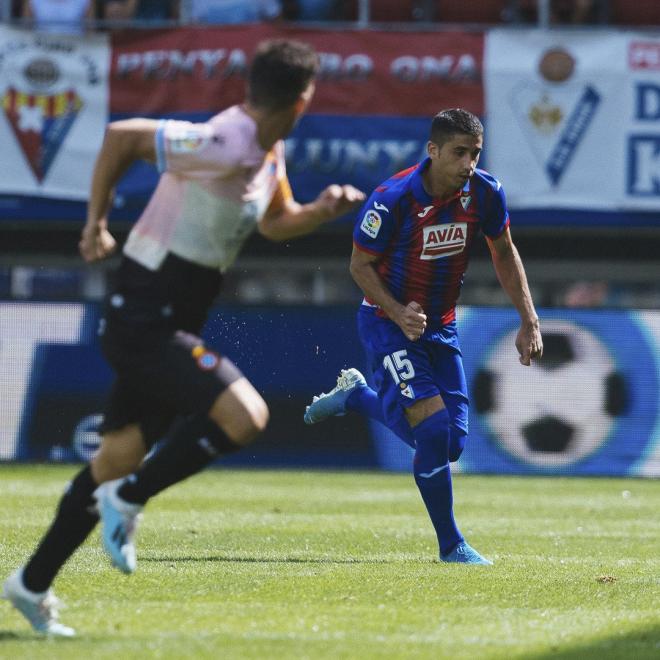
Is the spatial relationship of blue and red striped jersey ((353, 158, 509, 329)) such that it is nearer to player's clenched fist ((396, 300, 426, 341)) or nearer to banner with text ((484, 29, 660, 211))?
player's clenched fist ((396, 300, 426, 341))

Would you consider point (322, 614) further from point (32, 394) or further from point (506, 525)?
point (32, 394)

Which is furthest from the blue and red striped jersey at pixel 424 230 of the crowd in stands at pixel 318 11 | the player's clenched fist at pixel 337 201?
the crowd in stands at pixel 318 11

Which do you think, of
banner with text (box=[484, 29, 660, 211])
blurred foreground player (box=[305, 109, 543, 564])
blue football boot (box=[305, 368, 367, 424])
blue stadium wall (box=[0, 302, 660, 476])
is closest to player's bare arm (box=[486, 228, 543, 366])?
Result: blurred foreground player (box=[305, 109, 543, 564])

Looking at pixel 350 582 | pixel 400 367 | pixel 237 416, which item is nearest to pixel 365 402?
pixel 400 367

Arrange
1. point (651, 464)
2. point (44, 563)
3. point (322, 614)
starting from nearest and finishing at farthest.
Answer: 1. point (44, 563)
2. point (322, 614)
3. point (651, 464)

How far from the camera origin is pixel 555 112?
60.8 feet

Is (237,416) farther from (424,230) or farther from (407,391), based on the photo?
(424,230)

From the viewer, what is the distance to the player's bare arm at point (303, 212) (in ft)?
17.8

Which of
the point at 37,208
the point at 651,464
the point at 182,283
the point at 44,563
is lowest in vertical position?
the point at 651,464

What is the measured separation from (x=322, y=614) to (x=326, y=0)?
14028mm

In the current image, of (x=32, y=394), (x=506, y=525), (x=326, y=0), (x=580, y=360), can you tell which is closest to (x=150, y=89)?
(x=326, y=0)

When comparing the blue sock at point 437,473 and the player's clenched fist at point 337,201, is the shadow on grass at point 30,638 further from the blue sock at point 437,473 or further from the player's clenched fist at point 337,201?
the blue sock at point 437,473

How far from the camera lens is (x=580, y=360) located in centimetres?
1569

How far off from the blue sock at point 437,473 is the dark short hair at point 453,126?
143cm
